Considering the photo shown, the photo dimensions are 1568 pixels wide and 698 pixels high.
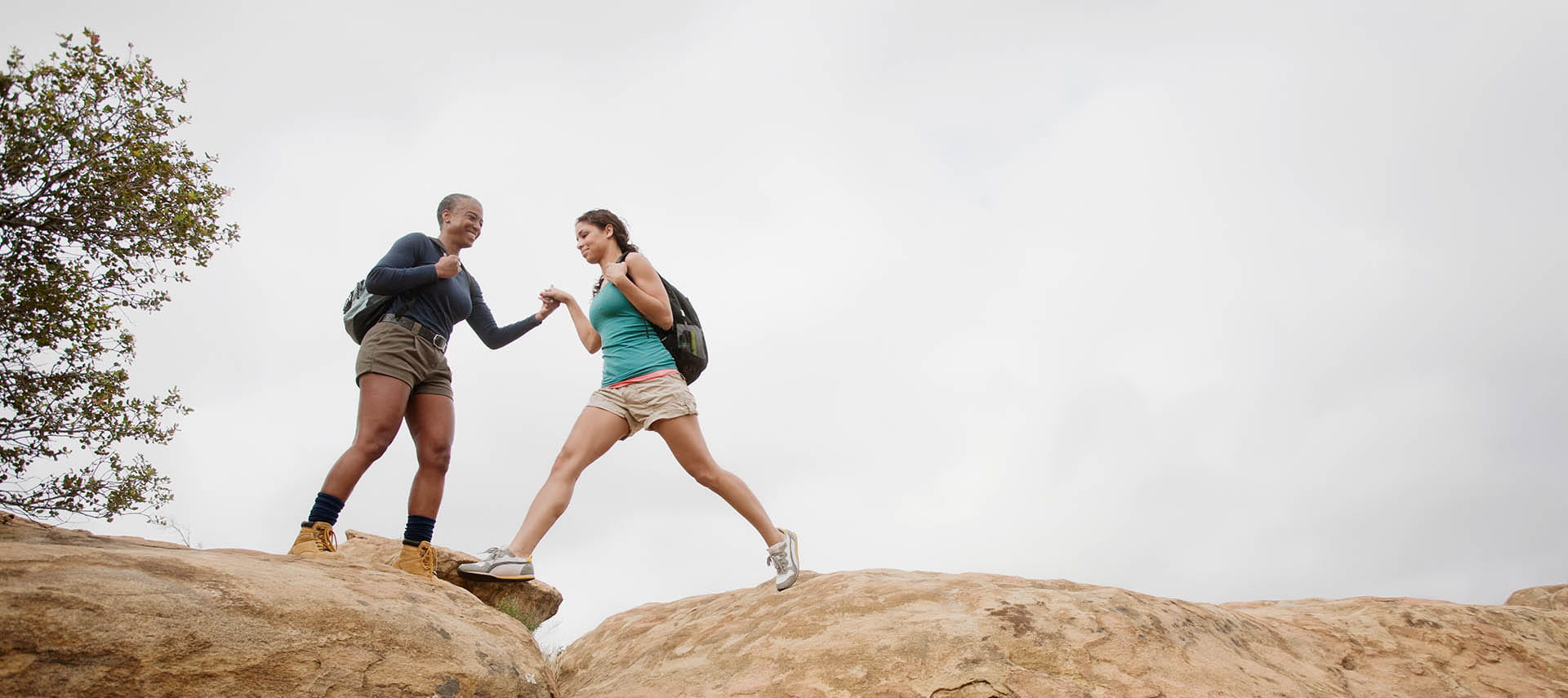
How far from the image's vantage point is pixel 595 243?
4.99 meters

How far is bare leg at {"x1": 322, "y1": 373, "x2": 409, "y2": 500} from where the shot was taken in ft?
14.1

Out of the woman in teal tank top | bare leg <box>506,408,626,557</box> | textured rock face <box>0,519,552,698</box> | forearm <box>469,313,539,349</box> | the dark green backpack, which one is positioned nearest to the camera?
textured rock face <box>0,519,552,698</box>

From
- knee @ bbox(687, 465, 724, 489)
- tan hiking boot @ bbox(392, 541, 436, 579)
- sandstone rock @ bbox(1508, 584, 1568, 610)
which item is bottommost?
tan hiking boot @ bbox(392, 541, 436, 579)

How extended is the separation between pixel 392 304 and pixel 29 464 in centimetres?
620

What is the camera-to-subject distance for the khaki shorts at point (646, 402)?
4.58 m

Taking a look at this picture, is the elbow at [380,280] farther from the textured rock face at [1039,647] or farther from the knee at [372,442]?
the textured rock face at [1039,647]

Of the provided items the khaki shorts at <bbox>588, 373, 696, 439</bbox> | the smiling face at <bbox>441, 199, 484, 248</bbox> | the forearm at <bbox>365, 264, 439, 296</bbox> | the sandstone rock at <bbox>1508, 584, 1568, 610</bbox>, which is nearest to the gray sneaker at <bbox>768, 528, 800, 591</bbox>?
the khaki shorts at <bbox>588, 373, 696, 439</bbox>

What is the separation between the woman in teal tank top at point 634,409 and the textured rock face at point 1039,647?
463 millimetres

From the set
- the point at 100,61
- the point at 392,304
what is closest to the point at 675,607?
the point at 392,304

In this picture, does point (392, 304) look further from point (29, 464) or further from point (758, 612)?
point (29, 464)

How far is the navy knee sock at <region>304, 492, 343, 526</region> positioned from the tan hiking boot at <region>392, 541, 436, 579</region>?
38cm

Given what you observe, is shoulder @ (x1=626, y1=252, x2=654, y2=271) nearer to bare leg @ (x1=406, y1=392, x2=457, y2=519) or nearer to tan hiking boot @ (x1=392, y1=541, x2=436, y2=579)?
bare leg @ (x1=406, y1=392, x2=457, y2=519)

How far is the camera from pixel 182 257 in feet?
28.7

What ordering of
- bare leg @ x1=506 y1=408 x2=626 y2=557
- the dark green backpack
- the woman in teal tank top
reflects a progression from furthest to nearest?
the dark green backpack → the woman in teal tank top → bare leg @ x1=506 y1=408 x2=626 y2=557
